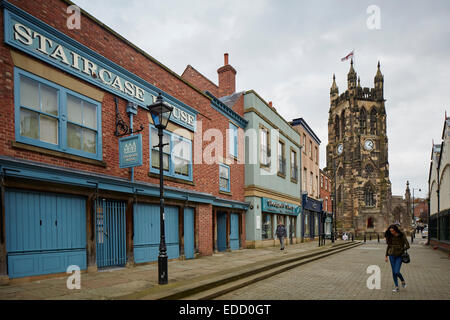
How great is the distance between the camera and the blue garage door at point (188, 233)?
12.8 meters

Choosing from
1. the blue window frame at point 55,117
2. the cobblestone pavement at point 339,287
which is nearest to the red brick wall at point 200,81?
the blue window frame at point 55,117

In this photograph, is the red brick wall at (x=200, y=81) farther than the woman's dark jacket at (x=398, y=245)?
Yes

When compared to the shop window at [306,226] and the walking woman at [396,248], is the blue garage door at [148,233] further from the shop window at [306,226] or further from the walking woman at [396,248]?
the shop window at [306,226]

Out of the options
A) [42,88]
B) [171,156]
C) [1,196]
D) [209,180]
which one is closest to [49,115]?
[42,88]

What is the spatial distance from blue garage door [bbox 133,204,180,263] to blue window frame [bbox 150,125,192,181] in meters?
1.41

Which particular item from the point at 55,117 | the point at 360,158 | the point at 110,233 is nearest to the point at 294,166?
the point at 110,233

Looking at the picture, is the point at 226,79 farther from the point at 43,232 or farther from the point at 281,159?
the point at 43,232

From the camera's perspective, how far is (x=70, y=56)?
8500 mm

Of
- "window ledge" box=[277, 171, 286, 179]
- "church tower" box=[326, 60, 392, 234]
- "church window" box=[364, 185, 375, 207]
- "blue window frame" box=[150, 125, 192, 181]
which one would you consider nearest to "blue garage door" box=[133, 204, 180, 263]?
"blue window frame" box=[150, 125, 192, 181]

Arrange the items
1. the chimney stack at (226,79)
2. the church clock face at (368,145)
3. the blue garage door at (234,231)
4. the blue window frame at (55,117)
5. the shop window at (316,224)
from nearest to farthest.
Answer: the blue window frame at (55,117)
the blue garage door at (234,231)
the chimney stack at (226,79)
the shop window at (316,224)
the church clock face at (368,145)

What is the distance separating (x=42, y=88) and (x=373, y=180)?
65796mm

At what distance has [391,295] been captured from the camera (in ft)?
24.0

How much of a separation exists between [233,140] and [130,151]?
9.17 meters

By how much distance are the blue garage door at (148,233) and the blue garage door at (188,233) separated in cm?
77
